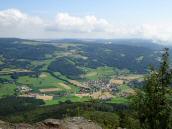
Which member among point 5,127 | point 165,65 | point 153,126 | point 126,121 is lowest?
point 126,121

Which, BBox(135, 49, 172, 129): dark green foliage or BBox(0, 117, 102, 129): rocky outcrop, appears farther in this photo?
BBox(135, 49, 172, 129): dark green foliage

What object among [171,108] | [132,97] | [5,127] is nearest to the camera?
[5,127]

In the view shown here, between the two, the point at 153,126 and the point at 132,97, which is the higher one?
the point at 132,97

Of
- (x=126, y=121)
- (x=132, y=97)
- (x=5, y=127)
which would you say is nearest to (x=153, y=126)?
(x=132, y=97)

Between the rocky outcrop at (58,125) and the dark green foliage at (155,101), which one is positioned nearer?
the rocky outcrop at (58,125)

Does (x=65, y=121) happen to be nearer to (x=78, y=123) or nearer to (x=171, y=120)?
(x=78, y=123)

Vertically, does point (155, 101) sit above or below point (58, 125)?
above

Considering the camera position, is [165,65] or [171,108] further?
[165,65]

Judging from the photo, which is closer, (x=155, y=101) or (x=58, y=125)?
(x=58, y=125)
